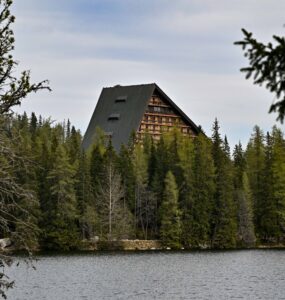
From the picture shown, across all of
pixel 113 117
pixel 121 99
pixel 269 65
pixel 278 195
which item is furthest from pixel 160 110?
pixel 269 65

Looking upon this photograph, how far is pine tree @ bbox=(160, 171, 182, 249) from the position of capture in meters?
70.1

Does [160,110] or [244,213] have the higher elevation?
[160,110]

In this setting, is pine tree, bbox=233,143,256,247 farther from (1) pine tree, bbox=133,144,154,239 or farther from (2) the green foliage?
(2) the green foliage

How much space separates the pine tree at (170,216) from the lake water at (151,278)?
15503 mm

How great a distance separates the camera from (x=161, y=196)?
7625 cm

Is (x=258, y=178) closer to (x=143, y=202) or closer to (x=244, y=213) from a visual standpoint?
(x=244, y=213)

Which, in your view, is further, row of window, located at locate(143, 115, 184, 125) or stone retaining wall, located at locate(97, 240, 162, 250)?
row of window, located at locate(143, 115, 184, 125)

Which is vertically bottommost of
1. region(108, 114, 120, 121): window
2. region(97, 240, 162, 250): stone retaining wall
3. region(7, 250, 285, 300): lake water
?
region(7, 250, 285, 300): lake water

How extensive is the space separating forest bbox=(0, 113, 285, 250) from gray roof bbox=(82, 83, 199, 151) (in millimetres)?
23281

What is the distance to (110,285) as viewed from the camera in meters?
34.8

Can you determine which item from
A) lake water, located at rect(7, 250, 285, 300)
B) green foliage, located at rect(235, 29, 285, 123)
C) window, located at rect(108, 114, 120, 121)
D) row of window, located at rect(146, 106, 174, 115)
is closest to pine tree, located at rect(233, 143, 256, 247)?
lake water, located at rect(7, 250, 285, 300)

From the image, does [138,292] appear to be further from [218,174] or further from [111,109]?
[111,109]

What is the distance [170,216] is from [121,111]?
134 feet

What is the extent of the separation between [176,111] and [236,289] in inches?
3015
